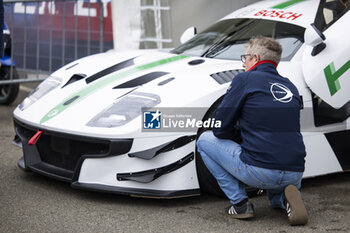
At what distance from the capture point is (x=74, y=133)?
13.3 ft

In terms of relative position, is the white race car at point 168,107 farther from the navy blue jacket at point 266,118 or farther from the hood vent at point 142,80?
the navy blue jacket at point 266,118

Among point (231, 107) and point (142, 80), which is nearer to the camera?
point (231, 107)

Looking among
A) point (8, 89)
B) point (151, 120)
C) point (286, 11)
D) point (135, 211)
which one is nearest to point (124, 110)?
point (151, 120)

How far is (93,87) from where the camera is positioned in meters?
4.57

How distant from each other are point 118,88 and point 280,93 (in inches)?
51.0

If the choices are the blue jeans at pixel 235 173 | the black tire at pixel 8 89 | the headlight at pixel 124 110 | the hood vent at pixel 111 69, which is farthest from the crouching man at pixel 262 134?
the black tire at pixel 8 89

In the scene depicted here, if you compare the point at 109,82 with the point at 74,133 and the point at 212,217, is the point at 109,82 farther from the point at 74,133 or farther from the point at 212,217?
the point at 212,217

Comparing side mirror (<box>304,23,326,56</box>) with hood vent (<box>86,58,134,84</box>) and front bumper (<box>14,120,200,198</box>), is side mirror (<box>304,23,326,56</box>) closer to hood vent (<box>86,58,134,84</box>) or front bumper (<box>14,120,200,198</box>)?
front bumper (<box>14,120,200,198</box>)

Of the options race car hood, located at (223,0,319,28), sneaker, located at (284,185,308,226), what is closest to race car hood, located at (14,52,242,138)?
race car hood, located at (223,0,319,28)

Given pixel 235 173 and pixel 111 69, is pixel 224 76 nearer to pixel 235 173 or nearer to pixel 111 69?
pixel 235 173

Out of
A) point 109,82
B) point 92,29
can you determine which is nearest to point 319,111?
point 109,82

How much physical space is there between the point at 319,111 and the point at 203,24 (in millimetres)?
3062

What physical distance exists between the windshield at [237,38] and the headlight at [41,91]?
1.11 metres

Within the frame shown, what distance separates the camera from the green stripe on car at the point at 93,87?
4379 millimetres
